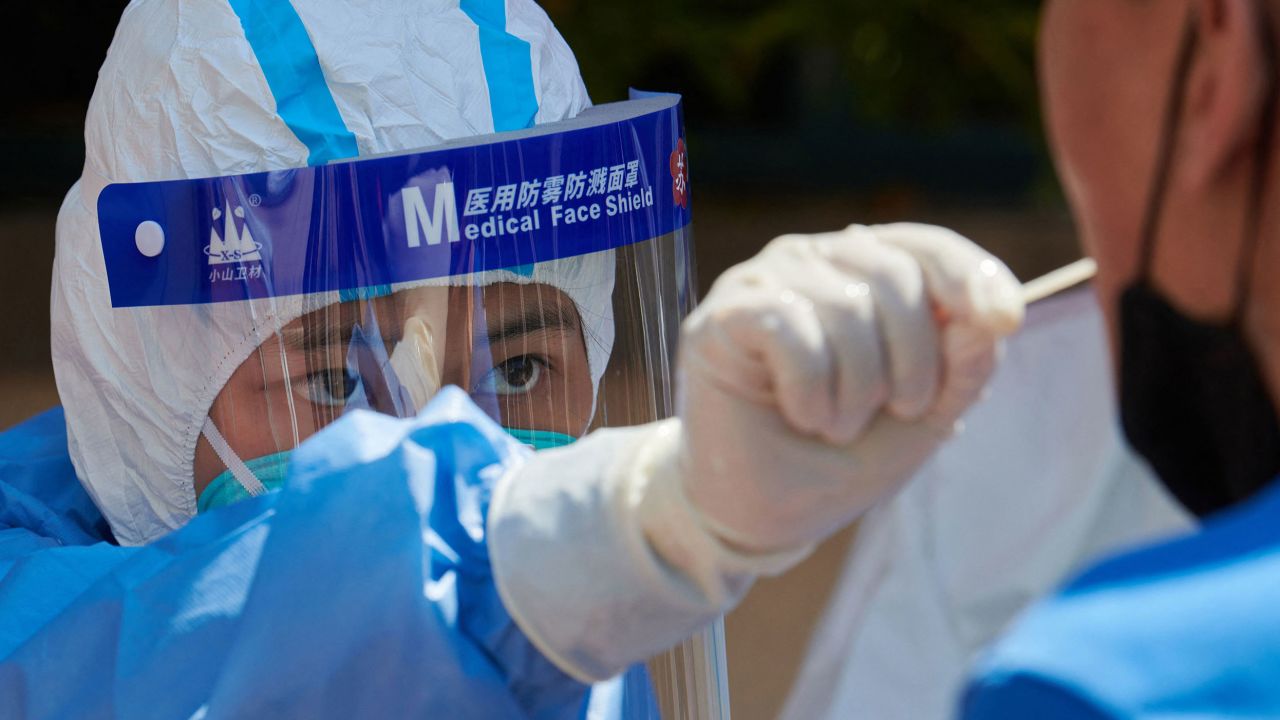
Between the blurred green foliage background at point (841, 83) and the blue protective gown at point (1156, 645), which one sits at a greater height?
the blue protective gown at point (1156, 645)

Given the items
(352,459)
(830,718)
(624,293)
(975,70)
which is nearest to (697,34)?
(975,70)

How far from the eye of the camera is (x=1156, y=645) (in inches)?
22.5

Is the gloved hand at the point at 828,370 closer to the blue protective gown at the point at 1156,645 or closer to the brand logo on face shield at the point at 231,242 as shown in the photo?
the blue protective gown at the point at 1156,645

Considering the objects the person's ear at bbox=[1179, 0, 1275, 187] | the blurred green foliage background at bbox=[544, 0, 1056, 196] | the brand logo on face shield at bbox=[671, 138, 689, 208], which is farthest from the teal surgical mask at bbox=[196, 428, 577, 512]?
the blurred green foliage background at bbox=[544, 0, 1056, 196]

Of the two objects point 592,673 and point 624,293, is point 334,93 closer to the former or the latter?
point 624,293

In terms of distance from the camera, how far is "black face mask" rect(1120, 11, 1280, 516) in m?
0.72

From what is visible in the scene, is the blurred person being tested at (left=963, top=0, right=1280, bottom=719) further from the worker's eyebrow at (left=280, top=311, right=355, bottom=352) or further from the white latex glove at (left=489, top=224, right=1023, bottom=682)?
the worker's eyebrow at (left=280, top=311, right=355, bottom=352)

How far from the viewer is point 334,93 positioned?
1250 mm

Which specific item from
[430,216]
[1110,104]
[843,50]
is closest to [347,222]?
[430,216]

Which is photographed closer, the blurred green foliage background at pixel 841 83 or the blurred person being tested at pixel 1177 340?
the blurred person being tested at pixel 1177 340

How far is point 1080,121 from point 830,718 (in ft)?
6.41

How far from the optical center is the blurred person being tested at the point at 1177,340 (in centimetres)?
57

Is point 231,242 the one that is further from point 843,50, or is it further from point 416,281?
point 843,50

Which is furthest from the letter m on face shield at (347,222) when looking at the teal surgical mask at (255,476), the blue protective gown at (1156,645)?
the blue protective gown at (1156,645)
